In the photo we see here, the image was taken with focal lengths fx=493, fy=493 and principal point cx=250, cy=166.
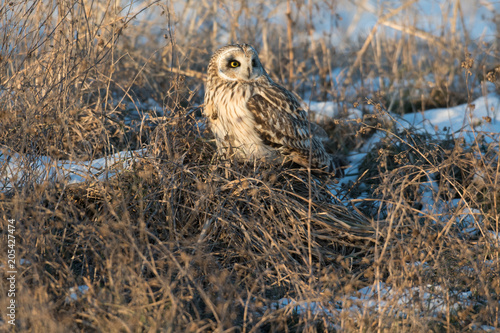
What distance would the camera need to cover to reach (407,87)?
525cm

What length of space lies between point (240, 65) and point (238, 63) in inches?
1.2

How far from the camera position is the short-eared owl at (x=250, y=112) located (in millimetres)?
3336

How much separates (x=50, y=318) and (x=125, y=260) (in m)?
0.35

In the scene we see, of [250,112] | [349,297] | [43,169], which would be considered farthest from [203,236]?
[250,112]

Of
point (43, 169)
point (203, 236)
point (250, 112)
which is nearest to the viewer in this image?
point (203, 236)

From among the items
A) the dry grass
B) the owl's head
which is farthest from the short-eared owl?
the dry grass

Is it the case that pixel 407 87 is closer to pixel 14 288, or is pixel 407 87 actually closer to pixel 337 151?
pixel 337 151

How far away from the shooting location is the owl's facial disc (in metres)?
3.36

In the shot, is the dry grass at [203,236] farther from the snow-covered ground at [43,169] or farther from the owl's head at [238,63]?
the owl's head at [238,63]

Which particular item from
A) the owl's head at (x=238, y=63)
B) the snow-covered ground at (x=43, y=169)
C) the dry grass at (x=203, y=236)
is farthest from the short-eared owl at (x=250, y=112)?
the snow-covered ground at (x=43, y=169)

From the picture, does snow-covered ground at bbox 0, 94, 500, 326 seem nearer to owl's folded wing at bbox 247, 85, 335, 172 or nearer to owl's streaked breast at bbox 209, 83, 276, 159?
owl's streaked breast at bbox 209, 83, 276, 159

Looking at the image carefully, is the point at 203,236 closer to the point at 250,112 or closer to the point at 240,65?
the point at 250,112

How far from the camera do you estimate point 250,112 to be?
10.9ft

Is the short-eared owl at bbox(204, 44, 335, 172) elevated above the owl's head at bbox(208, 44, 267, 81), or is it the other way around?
the owl's head at bbox(208, 44, 267, 81)
